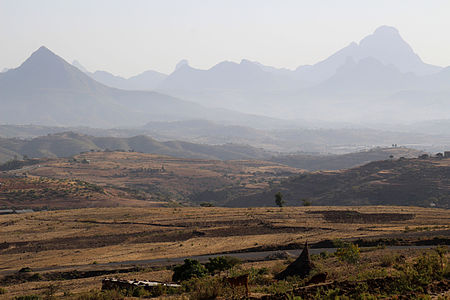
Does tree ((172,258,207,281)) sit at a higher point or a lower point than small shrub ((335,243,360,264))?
lower

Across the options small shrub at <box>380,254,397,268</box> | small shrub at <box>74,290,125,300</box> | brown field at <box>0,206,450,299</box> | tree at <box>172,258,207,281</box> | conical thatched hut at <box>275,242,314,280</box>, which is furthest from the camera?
brown field at <box>0,206,450,299</box>

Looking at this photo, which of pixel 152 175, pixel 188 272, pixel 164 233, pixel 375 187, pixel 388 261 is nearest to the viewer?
pixel 388 261

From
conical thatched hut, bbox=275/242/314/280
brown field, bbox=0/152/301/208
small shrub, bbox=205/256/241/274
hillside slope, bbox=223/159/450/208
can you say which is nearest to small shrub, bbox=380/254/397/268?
conical thatched hut, bbox=275/242/314/280

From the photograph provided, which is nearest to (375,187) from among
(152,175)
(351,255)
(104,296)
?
(152,175)

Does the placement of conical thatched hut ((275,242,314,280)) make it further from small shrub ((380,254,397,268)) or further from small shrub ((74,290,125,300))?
small shrub ((74,290,125,300))

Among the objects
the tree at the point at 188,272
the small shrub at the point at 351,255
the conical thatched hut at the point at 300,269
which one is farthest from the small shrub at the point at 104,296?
the small shrub at the point at 351,255

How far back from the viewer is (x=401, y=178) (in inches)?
4035

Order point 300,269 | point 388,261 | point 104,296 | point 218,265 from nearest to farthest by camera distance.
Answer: point 104,296, point 388,261, point 300,269, point 218,265

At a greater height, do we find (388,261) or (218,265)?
(388,261)

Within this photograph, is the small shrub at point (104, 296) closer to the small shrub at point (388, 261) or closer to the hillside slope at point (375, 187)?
the small shrub at point (388, 261)

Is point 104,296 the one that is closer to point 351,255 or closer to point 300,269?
point 300,269

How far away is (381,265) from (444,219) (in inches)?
1163

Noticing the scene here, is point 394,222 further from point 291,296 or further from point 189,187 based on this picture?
point 189,187

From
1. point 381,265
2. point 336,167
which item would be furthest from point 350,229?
point 336,167
